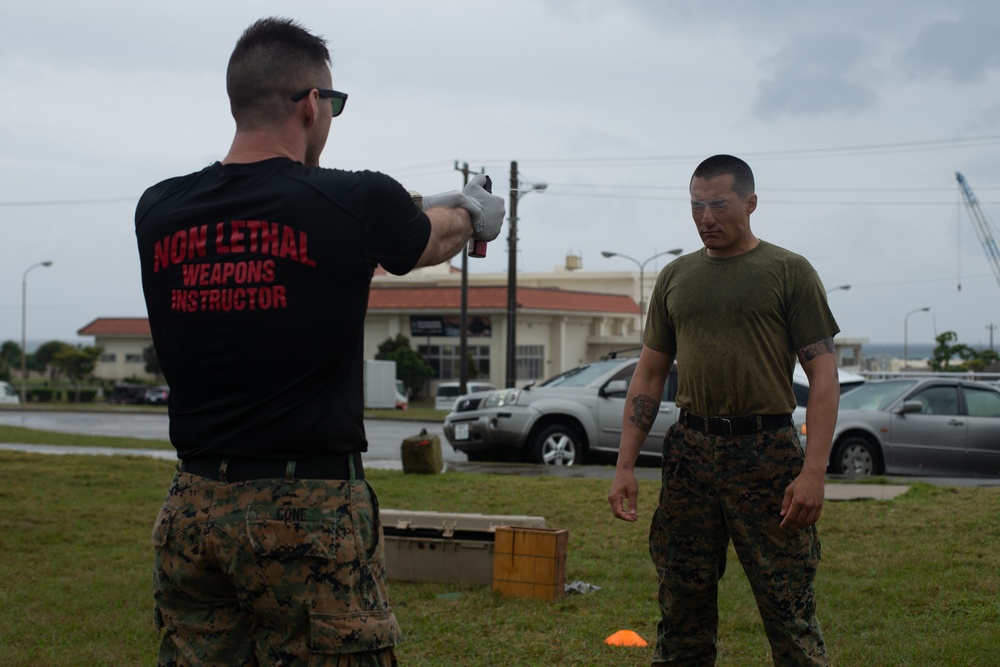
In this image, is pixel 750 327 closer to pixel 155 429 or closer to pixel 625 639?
pixel 625 639

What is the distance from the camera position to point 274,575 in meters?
2.32

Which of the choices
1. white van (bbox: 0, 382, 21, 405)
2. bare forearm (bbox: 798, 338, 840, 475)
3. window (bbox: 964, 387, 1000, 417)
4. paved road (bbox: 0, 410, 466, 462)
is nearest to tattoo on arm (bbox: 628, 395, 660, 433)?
bare forearm (bbox: 798, 338, 840, 475)

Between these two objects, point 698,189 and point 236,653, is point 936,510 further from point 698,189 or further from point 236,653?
point 236,653

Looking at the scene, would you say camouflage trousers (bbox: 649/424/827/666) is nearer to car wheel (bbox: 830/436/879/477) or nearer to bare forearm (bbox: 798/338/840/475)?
bare forearm (bbox: 798/338/840/475)

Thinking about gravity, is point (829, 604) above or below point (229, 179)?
below

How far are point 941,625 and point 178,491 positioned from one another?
4141 mm

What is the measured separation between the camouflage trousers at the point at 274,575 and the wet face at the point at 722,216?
194 centimetres

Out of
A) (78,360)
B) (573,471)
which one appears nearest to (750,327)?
(573,471)

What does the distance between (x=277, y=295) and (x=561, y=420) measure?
1171 centimetres

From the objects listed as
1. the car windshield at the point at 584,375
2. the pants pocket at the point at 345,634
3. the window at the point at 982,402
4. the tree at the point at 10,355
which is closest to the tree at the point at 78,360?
the tree at the point at 10,355

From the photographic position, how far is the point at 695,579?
3855 millimetres

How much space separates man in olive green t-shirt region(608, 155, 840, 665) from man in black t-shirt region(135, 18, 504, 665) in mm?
1683

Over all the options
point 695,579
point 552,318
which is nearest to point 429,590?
point 695,579

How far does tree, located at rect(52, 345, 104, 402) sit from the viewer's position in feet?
200
